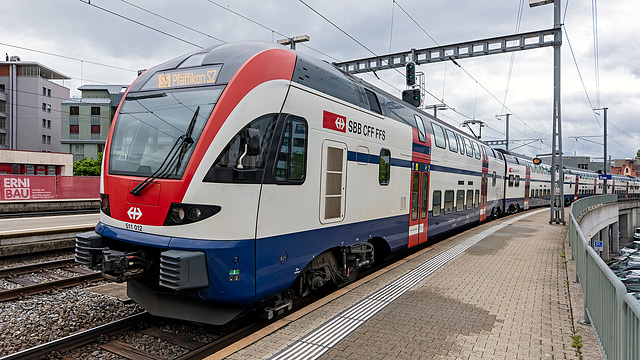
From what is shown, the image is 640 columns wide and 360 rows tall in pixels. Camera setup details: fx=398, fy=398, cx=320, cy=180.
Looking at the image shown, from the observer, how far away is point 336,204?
612 cm

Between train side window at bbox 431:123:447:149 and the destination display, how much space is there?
24.5 ft

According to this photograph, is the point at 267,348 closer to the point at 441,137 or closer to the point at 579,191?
the point at 441,137

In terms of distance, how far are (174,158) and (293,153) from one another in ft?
4.78

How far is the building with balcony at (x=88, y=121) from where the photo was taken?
172ft

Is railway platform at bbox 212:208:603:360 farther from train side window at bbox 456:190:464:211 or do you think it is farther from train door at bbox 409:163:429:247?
train side window at bbox 456:190:464:211

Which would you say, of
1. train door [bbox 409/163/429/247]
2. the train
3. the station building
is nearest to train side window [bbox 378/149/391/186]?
the train

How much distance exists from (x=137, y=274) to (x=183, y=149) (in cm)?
158

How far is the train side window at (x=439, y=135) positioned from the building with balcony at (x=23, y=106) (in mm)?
54233

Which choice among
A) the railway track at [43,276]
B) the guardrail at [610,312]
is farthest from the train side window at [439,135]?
the railway track at [43,276]

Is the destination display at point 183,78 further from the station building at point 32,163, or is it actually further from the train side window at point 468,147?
the station building at point 32,163

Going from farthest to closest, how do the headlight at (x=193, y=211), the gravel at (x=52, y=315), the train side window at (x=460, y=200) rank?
1. the train side window at (x=460, y=200)
2. the gravel at (x=52, y=315)
3. the headlight at (x=193, y=211)

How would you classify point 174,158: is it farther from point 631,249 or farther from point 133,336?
point 631,249

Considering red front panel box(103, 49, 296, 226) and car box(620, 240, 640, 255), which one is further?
car box(620, 240, 640, 255)

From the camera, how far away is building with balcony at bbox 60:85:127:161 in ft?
172
